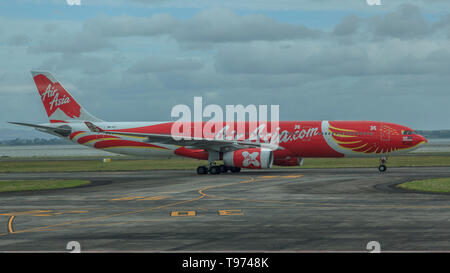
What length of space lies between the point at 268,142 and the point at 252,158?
344 centimetres

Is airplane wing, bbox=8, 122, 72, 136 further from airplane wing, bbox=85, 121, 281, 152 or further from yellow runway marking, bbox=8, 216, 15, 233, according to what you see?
yellow runway marking, bbox=8, 216, 15, 233

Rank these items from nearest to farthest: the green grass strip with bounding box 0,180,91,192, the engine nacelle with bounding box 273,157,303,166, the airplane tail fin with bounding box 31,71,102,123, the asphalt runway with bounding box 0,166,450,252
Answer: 1. the asphalt runway with bounding box 0,166,450,252
2. the green grass strip with bounding box 0,180,91,192
3. the engine nacelle with bounding box 273,157,303,166
4. the airplane tail fin with bounding box 31,71,102,123

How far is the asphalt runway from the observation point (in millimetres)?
15793

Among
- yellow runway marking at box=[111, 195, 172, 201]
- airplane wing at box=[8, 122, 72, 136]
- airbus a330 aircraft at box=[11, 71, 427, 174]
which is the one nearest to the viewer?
yellow runway marking at box=[111, 195, 172, 201]

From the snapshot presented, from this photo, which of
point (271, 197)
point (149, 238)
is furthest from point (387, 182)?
point (149, 238)

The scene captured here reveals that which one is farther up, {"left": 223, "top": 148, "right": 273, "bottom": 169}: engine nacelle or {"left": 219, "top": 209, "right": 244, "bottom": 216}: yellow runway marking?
{"left": 223, "top": 148, "right": 273, "bottom": 169}: engine nacelle

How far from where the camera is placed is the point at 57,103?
54688 mm

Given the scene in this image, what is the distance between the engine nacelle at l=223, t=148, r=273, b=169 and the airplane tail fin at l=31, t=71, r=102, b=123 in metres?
17.3

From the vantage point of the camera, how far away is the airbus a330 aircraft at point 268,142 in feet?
151

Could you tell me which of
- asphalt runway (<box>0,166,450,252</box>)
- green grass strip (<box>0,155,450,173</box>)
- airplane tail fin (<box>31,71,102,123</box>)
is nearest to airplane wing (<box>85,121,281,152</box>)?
airplane tail fin (<box>31,71,102,123</box>)

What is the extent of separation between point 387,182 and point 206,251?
2396cm

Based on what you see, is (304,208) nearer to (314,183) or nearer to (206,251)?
(206,251)

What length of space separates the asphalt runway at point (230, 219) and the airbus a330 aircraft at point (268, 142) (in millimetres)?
11660
